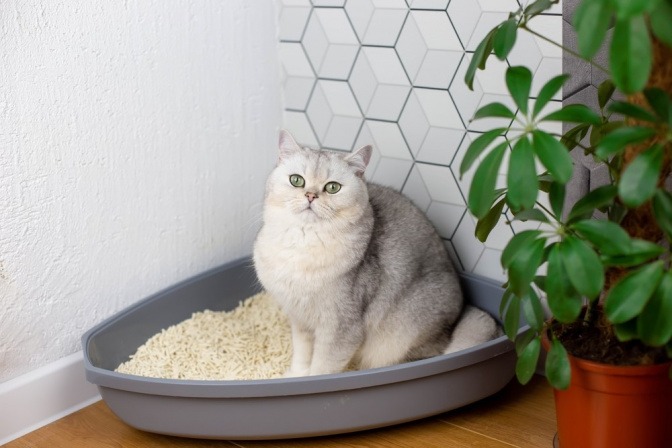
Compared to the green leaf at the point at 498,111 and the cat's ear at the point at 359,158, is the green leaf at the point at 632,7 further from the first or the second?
the cat's ear at the point at 359,158

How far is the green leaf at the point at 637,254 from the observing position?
1085 millimetres

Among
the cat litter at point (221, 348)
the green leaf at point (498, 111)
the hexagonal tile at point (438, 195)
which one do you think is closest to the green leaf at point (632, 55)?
the green leaf at point (498, 111)

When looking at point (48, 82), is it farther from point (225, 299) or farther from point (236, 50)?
point (225, 299)

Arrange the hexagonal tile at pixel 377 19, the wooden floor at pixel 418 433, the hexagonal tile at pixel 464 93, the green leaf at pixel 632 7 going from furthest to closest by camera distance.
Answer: the hexagonal tile at pixel 377 19 < the hexagonal tile at pixel 464 93 < the wooden floor at pixel 418 433 < the green leaf at pixel 632 7

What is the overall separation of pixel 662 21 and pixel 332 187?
2.86 ft

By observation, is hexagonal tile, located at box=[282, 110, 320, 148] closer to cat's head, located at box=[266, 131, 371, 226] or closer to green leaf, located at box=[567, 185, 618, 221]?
cat's head, located at box=[266, 131, 371, 226]

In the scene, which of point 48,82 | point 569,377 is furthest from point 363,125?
point 569,377

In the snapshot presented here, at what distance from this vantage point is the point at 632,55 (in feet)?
3.10

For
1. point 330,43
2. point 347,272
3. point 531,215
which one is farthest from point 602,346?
point 330,43

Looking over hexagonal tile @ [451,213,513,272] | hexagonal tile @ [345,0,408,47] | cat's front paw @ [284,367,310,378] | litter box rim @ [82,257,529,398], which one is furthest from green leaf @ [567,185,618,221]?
hexagonal tile @ [345,0,408,47]

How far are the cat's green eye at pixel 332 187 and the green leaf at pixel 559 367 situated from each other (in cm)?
63

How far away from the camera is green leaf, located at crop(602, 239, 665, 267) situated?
1085 millimetres

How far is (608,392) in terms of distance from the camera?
1294mm

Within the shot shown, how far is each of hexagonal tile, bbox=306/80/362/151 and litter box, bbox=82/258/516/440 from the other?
2.71 feet
